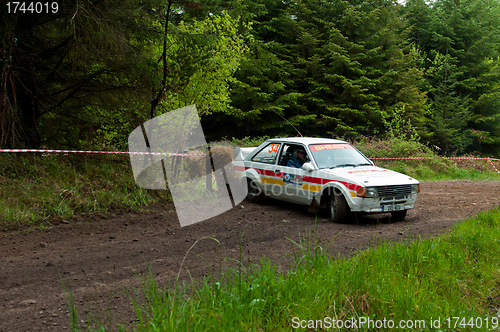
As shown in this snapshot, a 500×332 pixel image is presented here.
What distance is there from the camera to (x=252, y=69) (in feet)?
89.2

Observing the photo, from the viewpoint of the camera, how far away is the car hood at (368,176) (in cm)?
731

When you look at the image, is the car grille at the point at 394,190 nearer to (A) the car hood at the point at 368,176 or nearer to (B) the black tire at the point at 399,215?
(A) the car hood at the point at 368,176

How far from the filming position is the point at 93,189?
850 cm

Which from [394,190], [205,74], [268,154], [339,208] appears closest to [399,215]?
[394,190]

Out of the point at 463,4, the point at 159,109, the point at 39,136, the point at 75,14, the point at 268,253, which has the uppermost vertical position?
the point at 463,4

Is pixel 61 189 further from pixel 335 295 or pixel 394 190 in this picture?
pixel 394 190

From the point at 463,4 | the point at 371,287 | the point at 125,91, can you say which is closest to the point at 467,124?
the point at 463,4

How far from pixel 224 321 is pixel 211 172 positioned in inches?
308

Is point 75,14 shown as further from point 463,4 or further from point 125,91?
point 463,4

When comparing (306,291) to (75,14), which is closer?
(306,291)

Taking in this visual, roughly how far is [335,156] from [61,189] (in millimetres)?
5829

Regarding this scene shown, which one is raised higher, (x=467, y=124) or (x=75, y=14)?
(x=75, y=14)

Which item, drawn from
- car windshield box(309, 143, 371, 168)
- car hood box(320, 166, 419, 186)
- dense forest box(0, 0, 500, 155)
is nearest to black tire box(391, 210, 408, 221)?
car hood box(320, 166, 419, 186)

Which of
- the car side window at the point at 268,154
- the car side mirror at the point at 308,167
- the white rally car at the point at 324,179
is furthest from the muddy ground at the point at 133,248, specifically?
the car side window at the point at 268,154
